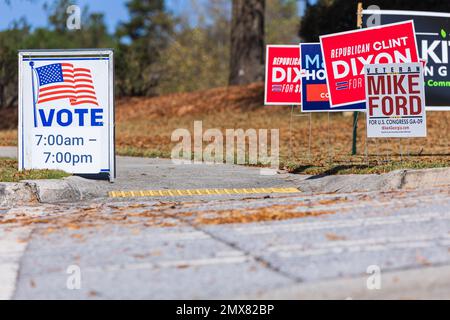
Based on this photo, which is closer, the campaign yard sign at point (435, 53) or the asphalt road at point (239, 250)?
the asphalt road at point (239, 250)

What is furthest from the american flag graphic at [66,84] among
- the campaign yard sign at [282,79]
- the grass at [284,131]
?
the campaign yard sign at [282,79]

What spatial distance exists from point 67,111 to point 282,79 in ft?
19.7

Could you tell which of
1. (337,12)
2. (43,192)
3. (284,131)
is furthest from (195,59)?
(43,192)

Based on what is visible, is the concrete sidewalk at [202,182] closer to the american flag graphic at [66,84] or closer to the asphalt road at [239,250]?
the american flag graphic at [66,84]

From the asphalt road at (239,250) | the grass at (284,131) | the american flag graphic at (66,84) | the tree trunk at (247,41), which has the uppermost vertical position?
the tree trunk at (247,41)

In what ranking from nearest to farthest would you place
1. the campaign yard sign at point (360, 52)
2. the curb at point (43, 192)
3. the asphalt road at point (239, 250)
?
1. the asphalt road at point (239, 250)
2. the curb at point (43, 192)
3. the campaign yard sign at point (360, 52)

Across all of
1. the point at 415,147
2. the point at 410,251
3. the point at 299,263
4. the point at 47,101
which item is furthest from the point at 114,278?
the point at 415,147

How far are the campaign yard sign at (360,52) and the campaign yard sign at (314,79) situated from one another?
1412 mm

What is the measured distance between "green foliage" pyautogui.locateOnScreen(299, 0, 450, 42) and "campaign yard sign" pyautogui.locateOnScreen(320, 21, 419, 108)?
1403 centimetres

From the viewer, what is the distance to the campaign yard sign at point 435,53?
57.6 feet

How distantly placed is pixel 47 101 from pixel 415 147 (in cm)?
970

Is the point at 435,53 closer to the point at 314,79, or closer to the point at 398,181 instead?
the point at 314,79

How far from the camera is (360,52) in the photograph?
16.2 m

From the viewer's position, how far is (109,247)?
784 centimetres
